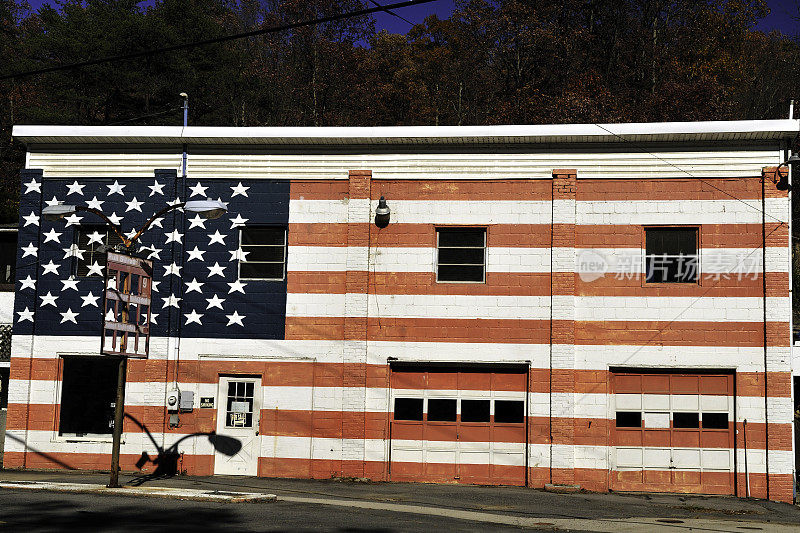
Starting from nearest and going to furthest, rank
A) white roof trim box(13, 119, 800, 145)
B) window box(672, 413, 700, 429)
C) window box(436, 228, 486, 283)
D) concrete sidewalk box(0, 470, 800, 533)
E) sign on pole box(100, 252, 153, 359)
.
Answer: concrete sidewalk box(0, 470, 800, 533)
sign on pole box(100, 252, 153, 359)
window box(672, 413, 700, 429)
white roof trim box(13, 119, 800, 145)
window box(436, 228, 486, 283)

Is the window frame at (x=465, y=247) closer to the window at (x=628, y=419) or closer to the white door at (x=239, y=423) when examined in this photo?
the window at (x=628, y=419)

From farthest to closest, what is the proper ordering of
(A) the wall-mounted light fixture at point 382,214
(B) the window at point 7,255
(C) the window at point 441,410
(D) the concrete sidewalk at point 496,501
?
1. (B) the window at point 7,255
2. (A) the wall-mounted light fixture at point 382,214
3. (C) the window at point 441,410
4. (D) the concrete sidewalk at point 496,501

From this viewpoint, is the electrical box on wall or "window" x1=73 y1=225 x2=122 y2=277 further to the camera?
"window" x1=73 y1=225 x2=122 y2=277

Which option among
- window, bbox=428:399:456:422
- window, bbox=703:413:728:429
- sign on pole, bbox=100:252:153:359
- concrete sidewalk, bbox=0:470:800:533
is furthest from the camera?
window, bbox=428:399:456:422

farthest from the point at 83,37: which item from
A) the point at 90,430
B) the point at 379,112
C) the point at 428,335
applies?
the point at 428,335

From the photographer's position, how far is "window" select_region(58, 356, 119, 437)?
78.6ft

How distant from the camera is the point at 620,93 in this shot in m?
47.5

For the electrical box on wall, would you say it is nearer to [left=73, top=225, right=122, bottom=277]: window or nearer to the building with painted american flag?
the building with painted american flag

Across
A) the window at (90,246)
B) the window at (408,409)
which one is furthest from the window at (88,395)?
the window at (408,409)

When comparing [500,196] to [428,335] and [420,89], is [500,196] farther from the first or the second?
[420,89]

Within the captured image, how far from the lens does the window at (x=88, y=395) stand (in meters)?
24.0

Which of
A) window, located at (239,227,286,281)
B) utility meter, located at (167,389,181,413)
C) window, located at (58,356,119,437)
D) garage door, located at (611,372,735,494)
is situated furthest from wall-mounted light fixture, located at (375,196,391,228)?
window, located at (58,356,119,437)

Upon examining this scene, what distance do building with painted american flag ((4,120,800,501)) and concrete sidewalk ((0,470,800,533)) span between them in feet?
3.06

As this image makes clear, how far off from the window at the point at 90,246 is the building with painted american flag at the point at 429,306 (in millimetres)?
69
